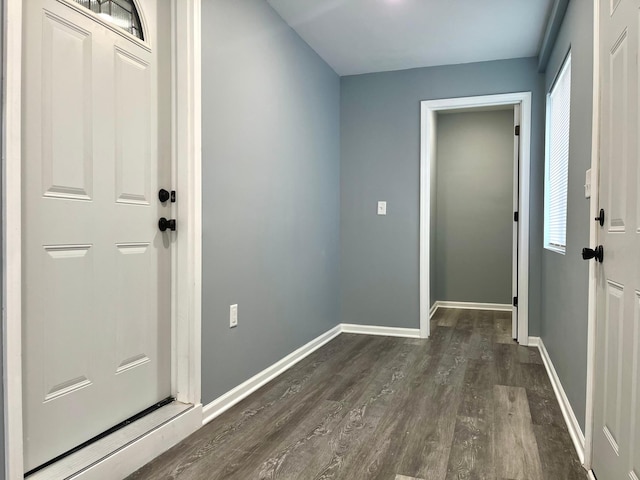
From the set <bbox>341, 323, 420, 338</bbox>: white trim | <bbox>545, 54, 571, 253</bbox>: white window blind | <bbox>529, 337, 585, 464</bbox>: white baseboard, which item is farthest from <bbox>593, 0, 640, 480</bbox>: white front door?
<bbox>341, 323, 420, 338</bbox>: white trim

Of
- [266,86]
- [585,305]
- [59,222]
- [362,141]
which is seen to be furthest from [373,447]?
[362,141]

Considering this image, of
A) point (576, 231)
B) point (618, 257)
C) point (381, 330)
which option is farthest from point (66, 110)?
point (381, 330)

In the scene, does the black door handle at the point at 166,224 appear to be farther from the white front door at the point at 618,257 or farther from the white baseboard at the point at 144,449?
the white front door at the point at 618,257

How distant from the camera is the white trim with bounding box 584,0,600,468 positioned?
167 cm

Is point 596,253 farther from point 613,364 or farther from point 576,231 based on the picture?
point 576,231

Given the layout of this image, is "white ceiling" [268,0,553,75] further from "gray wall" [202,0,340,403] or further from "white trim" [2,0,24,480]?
"white trim" [2,0,24,480]

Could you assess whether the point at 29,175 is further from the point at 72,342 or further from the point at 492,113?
the point at 492,113

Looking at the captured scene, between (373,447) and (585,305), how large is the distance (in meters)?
1.08

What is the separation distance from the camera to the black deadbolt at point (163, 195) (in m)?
2.05

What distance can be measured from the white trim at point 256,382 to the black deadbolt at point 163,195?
1.01 m

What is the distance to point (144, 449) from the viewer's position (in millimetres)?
1786

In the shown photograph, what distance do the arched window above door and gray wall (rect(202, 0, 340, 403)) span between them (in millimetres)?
342

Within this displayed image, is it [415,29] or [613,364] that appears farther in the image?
[415,29]

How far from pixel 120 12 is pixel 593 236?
2.06 meters
